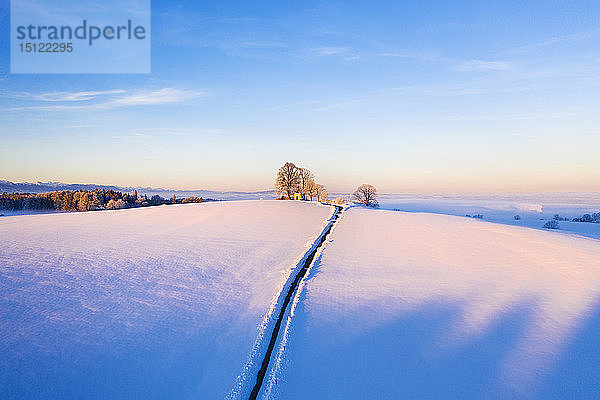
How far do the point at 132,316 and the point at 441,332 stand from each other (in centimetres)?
534

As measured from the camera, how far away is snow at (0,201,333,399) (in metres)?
3.27

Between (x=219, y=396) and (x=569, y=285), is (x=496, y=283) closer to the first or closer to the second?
(x=569, y=285)

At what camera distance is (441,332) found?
4.54 meters

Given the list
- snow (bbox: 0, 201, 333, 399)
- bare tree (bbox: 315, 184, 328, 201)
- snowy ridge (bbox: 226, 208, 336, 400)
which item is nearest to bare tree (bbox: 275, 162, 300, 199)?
bare tree (bbox: 315, 184, 328, 201)

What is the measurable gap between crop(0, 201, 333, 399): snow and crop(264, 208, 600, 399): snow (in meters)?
0.88

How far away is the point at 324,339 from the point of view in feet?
14.2

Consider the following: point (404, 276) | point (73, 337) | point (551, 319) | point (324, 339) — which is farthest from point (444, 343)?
point (73, 337)

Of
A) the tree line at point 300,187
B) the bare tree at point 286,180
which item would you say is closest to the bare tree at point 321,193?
the tree line at point 300,187

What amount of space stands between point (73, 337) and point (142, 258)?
14.5 feet

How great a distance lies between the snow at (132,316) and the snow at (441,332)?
0.88 metres

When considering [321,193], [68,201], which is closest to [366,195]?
[321,193]

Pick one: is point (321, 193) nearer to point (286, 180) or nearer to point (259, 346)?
point (286, 180)

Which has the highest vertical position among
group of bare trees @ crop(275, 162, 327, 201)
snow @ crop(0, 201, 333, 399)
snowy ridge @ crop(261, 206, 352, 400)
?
group of bare trees @ crop(275, 162, 327, 201)

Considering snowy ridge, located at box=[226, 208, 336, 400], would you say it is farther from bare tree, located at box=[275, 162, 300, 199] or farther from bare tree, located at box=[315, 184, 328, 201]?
bare tree, located at box=[315, 184, 328, 201]
